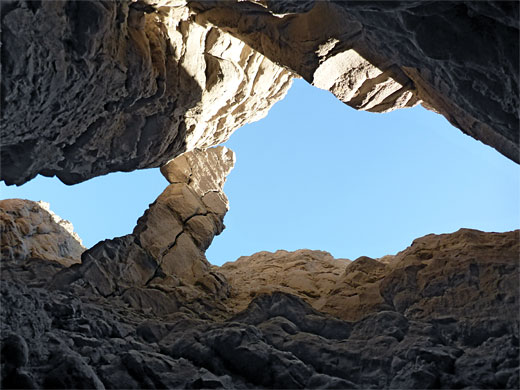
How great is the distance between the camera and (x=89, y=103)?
10070 mm

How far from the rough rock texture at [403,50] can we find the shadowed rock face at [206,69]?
0.03 m

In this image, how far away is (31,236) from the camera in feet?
46.3

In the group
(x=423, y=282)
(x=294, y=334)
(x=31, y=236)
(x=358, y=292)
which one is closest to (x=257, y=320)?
(x=294, y=334)

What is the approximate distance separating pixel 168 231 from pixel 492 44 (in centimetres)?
1014

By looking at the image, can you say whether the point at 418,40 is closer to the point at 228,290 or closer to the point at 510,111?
the point at 510,111

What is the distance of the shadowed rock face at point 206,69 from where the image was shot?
719cm

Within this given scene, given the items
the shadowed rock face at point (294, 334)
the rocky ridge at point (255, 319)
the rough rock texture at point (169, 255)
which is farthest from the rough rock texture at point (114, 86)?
the shadowed rock face at point (294, 334)

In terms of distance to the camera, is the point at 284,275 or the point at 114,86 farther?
the point at 284,275

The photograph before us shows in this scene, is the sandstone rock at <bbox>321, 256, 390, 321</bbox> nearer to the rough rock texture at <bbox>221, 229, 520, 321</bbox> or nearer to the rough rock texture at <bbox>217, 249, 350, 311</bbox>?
the rough rock texture at <bbox>221, 229, 520, 321</bbox>

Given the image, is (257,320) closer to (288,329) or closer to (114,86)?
(288,329)

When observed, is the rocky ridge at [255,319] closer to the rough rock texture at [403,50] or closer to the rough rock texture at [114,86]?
the rough rock texture at [114,86]

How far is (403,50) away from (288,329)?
18.8ft

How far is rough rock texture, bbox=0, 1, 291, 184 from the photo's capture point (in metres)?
8.03

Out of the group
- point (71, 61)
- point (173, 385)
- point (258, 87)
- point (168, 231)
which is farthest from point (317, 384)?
point (258, 87)
